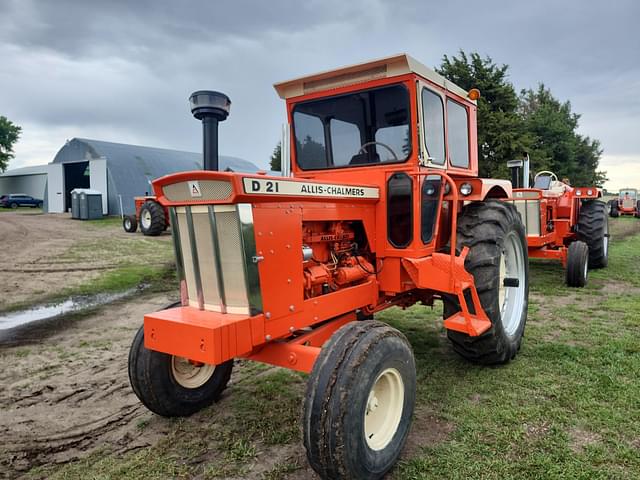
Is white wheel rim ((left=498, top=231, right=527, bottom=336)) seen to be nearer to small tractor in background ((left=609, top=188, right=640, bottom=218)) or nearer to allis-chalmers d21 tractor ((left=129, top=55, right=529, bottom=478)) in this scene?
allis-chalmers d21 tractor ((left=129, top=55, right=529, bottom=478))

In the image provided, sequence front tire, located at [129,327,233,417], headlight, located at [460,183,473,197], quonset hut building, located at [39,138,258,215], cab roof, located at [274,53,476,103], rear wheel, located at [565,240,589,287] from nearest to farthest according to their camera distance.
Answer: front tire, located at [129,327,233,417], cab roof, located at [274,53,476,103], headlight, located at [460,183,473,197], rear wheel, located at [565,240,589,287], quonset hut building, located at [39,138,258,215]

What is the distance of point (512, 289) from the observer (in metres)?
4.84

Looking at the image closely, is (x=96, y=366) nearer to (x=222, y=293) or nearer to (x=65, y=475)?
(x=65, y=475)

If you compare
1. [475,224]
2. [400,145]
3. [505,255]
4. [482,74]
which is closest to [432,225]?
[475,224]

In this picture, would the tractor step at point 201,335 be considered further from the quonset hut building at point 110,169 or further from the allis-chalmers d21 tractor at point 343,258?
the quonset hut building at point 110,169

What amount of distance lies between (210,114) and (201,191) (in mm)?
868

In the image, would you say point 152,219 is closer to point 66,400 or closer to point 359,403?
point 66,400

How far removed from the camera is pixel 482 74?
21719 millimetres

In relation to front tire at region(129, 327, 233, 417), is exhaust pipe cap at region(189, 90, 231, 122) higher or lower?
higher

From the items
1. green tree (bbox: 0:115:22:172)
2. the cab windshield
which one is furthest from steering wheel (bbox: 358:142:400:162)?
green tree (bbox: 0:115:22:172)

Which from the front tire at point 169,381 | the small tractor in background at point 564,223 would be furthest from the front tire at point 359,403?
the small tractor in background at point 564,223

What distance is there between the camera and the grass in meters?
2.78

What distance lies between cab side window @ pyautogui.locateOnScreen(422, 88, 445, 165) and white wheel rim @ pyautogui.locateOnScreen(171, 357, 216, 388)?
7.90 feet

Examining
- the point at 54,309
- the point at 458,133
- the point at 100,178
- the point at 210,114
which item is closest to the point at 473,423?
the point at 458,133
